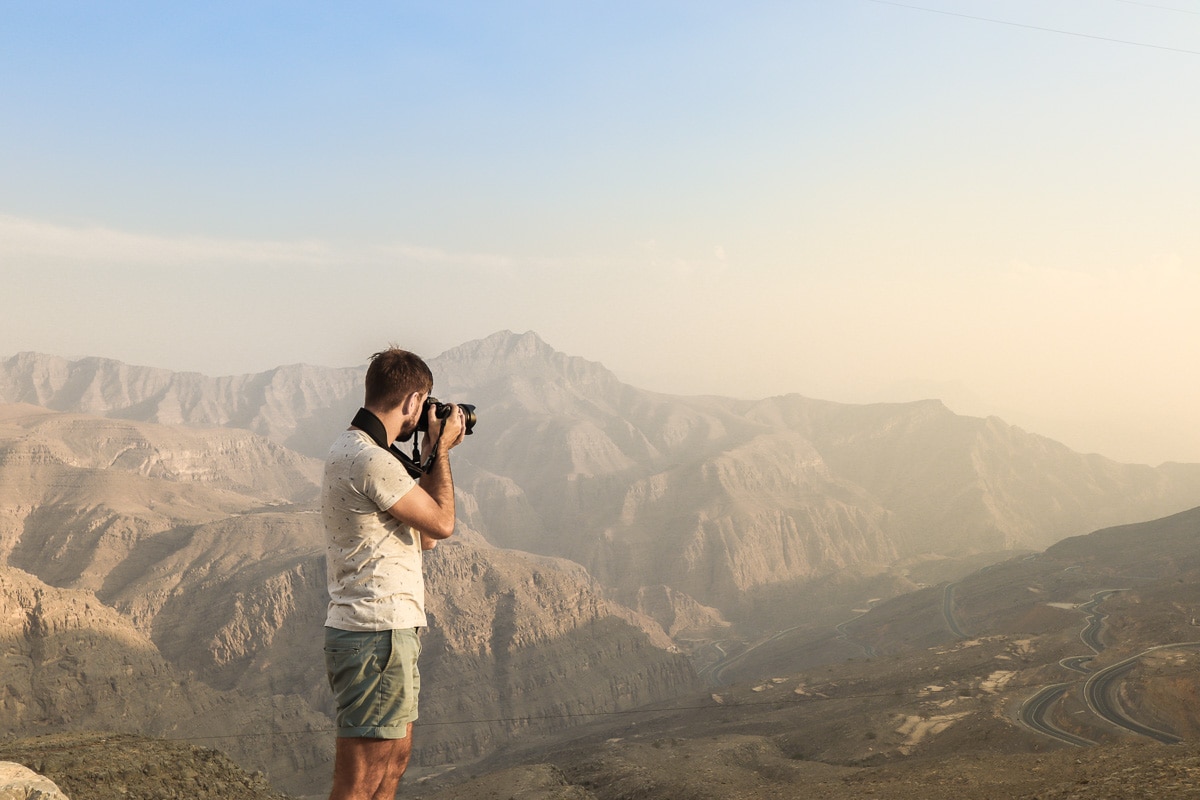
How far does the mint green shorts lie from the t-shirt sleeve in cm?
71

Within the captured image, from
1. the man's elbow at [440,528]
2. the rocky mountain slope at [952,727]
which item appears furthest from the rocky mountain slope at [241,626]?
the man's elbow at [440,528]

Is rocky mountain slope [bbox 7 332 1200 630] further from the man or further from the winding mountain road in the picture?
the man

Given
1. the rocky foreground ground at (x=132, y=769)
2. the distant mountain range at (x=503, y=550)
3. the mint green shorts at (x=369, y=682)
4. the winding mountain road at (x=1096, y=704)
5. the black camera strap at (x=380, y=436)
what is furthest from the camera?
the distant mountain range at (x=503, y=550)

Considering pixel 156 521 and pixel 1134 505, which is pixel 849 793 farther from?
pixel 1134 505

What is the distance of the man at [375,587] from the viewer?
14.9 feet

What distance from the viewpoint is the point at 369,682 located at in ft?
→ 14.9

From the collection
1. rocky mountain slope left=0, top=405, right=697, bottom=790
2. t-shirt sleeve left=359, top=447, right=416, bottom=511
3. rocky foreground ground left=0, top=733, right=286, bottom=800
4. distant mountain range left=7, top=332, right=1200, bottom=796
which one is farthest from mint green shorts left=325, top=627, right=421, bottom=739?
Result: rocky mountain slope left=0, top=405, right=697, bottom=790

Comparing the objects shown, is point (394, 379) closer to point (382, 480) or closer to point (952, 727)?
point (382, 480)

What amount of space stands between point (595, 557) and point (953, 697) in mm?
95357

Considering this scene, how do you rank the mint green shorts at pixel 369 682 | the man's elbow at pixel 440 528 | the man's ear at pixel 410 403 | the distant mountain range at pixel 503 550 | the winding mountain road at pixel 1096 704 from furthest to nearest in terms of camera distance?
the distant mountain range at pixel 503 550 → the winding mountain road at pixel 1096 704 → the man's ear at pixel 410 403 → the man's elbow at pixel 440 528 → the mint green shorts at pixel 369 682

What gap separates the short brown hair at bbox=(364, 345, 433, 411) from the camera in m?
4.90

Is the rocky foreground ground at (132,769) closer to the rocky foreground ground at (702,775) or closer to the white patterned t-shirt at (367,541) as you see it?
the rocky foreground ground at (702,775)

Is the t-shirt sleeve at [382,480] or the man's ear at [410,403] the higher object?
the man's ear at [410,403]

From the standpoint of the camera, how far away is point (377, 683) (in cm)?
454
